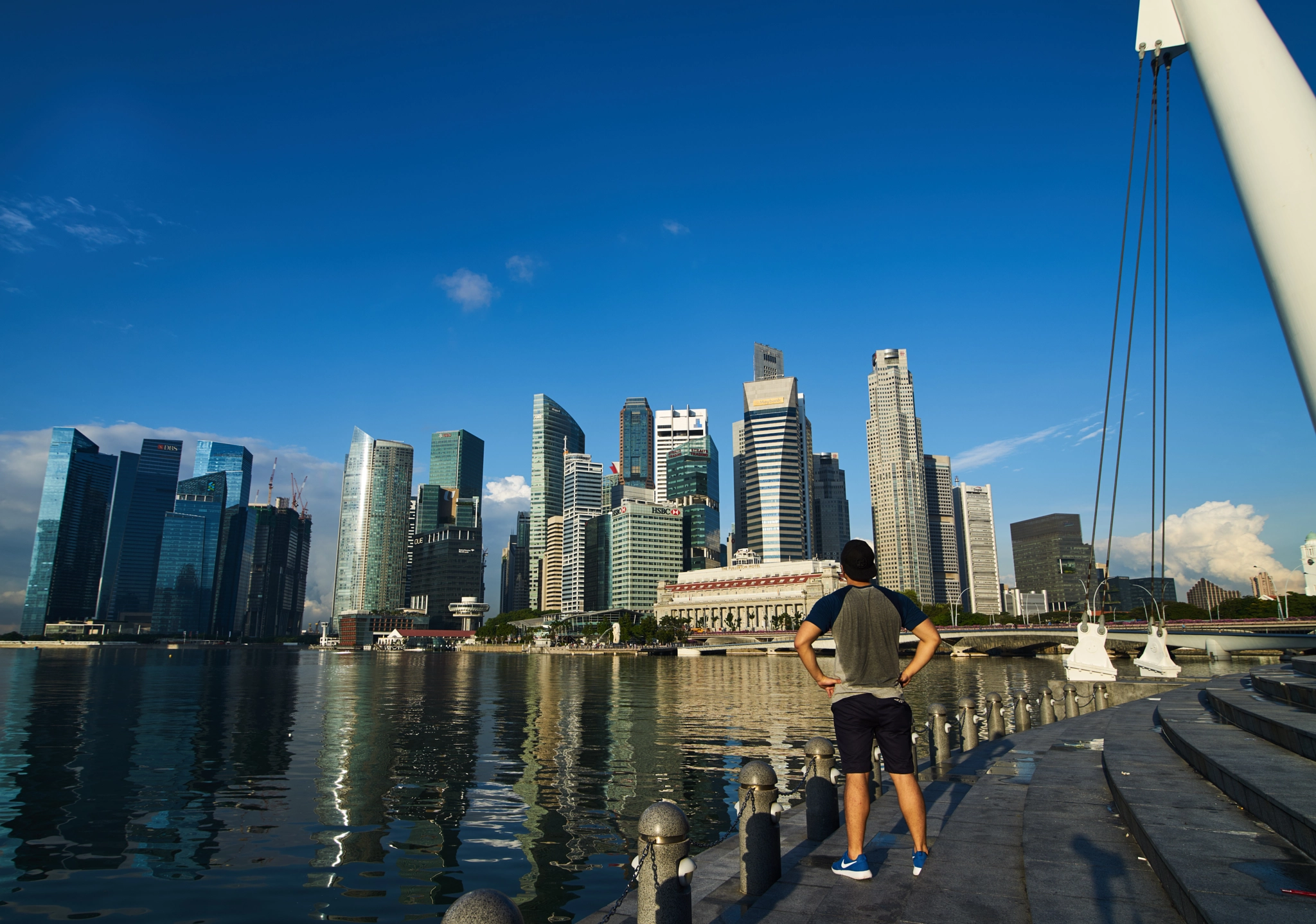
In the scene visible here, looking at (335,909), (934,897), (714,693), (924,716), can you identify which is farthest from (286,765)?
(714,693)

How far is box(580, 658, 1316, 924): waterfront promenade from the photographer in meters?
5.53

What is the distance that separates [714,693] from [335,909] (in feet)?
144

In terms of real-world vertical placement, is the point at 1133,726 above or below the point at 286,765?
above

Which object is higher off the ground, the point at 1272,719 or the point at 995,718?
the point at 1272,719

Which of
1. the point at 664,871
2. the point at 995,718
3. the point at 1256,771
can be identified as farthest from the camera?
the point at 995,718

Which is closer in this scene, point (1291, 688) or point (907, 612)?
point (907, 612)

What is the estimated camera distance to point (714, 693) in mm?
52031

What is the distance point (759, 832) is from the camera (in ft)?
23.3

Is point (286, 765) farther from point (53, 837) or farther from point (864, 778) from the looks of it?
point (864, 778)

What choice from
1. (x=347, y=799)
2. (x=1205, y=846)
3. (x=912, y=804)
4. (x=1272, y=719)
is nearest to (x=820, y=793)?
(x=912, y=804)

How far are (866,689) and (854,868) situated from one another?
5.74ft

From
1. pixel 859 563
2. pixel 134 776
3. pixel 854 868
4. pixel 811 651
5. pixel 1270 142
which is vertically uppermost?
pixel 1270 142

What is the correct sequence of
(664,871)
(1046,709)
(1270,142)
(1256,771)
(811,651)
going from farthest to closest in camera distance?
(1046,709) → (1256,771) → (811,651) → (664,871) → (1270,142)

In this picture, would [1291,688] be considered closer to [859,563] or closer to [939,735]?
[939,735]
